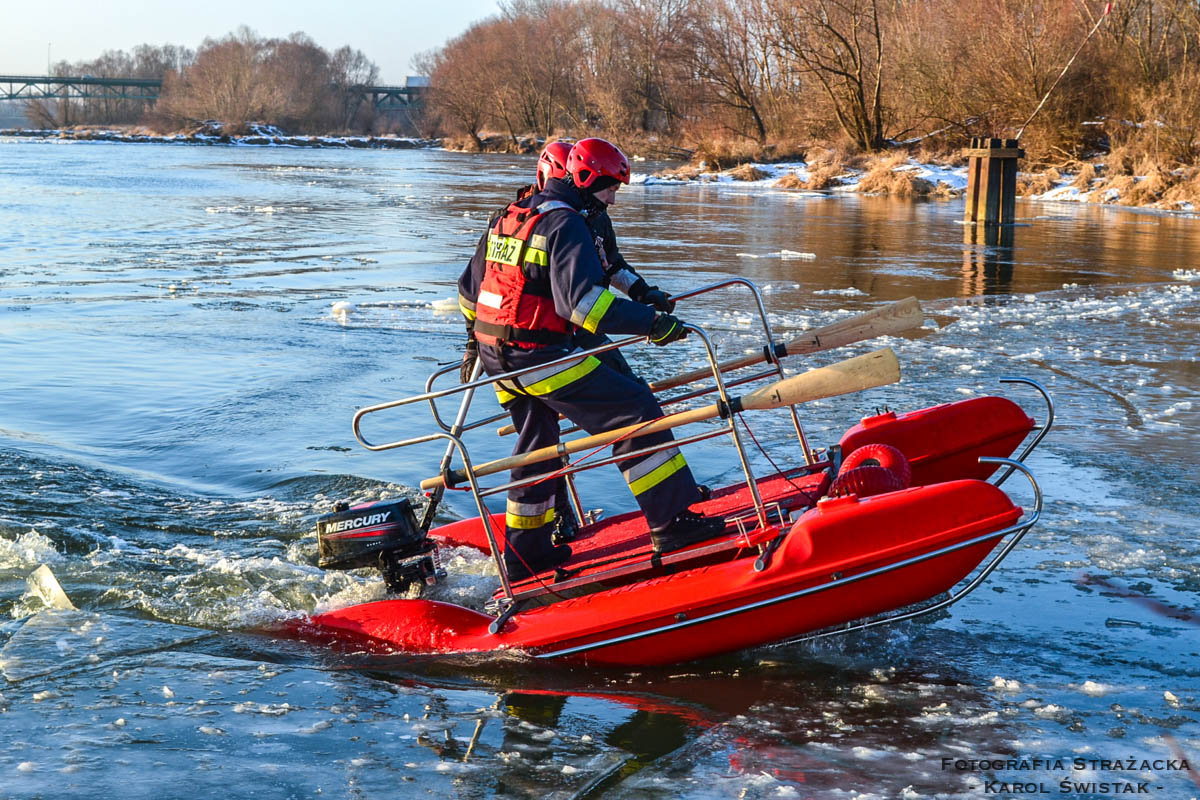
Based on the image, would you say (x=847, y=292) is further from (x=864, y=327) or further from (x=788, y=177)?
(x=788, y=177)

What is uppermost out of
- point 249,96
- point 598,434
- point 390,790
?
point 249,96

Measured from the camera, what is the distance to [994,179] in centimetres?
2177

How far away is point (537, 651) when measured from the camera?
4.61 metres

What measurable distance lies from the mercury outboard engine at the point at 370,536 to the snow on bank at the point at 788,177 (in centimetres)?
2938

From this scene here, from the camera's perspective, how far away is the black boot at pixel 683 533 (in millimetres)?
4684

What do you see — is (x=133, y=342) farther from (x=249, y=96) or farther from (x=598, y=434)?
(x=249, y=96)

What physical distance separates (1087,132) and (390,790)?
35.0 m

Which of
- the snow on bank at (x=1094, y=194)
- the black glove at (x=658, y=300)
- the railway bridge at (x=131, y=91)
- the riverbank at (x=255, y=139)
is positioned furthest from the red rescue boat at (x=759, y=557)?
the railway bridge at (x=131, y=91)

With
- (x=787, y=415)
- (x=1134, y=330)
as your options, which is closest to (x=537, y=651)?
(x=787, y=415)

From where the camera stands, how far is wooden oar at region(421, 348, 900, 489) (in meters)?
3.95

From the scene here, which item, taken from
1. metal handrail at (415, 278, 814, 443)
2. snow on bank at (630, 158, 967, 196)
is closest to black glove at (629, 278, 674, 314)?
metal handrail at (415, 278, 814, 443)

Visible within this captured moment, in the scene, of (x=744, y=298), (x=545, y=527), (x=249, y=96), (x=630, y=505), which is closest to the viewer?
(x=545, y=527)

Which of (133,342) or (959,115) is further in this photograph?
(959,115)

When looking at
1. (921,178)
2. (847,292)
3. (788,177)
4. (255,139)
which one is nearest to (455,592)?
(847,292)
